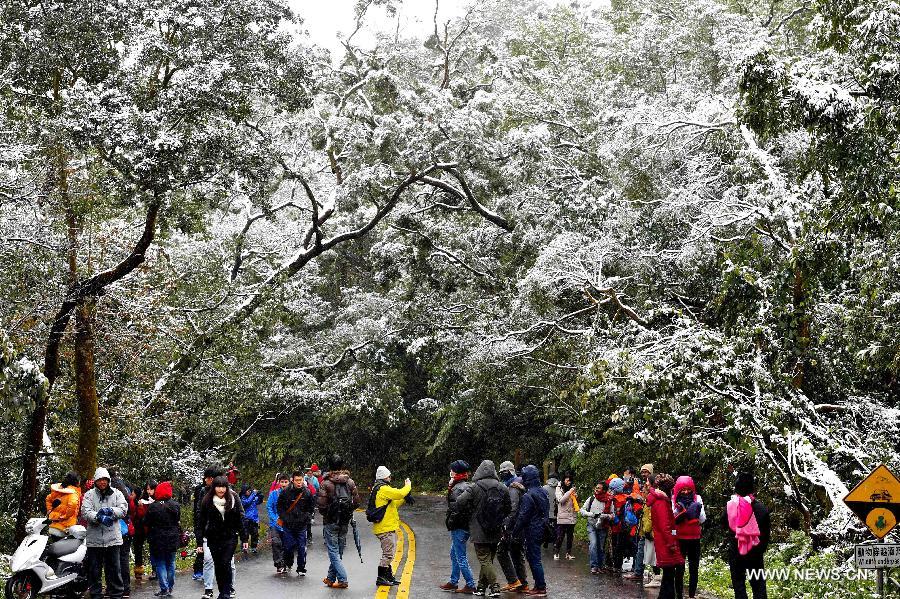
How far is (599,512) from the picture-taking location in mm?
13375

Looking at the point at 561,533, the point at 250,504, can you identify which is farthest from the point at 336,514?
the point at 561,533

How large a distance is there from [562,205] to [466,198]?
4.11 meters

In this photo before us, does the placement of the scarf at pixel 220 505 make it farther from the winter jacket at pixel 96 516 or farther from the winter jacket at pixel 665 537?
the winter jacket at pixel 665 537

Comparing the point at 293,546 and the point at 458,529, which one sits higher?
the point at 458,529

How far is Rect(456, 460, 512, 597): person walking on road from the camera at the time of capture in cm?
1066

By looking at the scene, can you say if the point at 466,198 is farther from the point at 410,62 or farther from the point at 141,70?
the point at 141,70

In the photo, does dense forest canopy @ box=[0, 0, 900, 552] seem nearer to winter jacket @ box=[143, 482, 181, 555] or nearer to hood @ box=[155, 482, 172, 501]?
hood @ box=[155, 482, 172, 501]

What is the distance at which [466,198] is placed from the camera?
1008 inches

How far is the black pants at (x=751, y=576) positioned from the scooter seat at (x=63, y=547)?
7.40 meters

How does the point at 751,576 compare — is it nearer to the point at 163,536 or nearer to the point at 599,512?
the point at 599,512

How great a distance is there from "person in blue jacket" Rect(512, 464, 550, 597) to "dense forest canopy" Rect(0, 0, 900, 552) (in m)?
2.13

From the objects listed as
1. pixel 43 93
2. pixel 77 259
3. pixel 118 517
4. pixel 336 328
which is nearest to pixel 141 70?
pixel 43 93

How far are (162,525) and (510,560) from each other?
176 inches

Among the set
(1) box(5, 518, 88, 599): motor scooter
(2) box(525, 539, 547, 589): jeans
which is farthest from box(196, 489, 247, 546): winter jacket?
(2) box(525, 539, 547, 589): jeans
